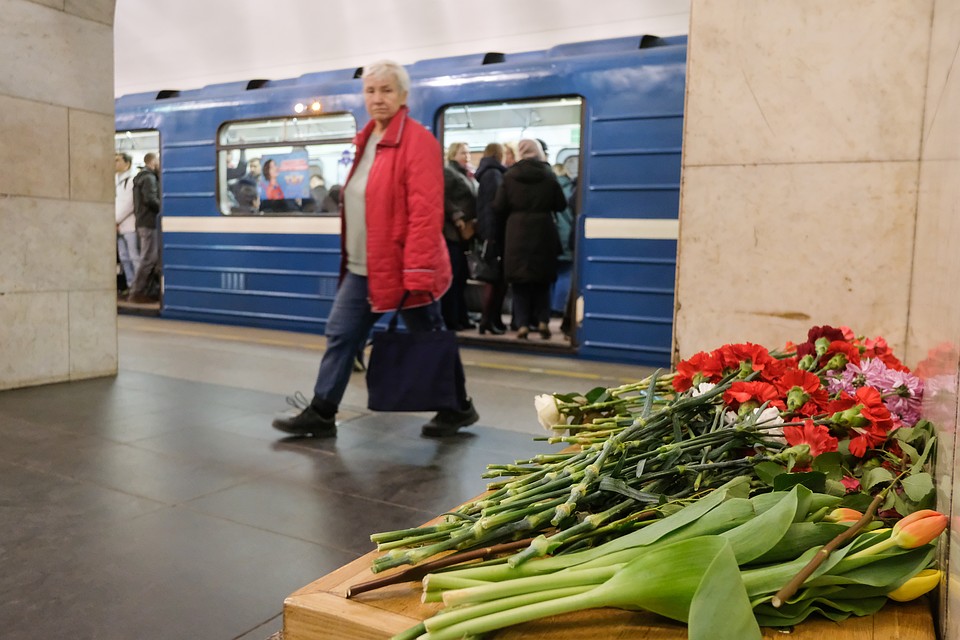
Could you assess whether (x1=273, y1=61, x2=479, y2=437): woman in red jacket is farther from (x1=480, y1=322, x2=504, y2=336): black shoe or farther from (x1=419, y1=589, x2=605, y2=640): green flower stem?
(x1=480, y1=322, x2=504, y2=336): black shoe

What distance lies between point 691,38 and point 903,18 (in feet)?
1.96

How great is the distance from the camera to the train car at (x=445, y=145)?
21.7 feet

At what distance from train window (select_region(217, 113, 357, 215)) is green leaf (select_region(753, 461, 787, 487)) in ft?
24.3

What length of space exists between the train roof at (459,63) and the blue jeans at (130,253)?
2.09 metres

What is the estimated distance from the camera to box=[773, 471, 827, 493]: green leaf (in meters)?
1.19

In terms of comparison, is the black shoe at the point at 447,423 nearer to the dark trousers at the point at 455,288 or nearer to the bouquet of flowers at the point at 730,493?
the bouquet of flowers at the point at 730,493

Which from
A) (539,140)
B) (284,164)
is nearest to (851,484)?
(284,164)

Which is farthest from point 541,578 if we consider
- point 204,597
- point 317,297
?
point 317,297

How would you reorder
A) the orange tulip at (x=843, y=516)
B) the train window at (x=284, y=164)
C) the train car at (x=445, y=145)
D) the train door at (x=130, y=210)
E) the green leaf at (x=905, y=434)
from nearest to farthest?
the orange tulip at (x=843, y=516), the green leaf at (x=905, y=434), the train car at (x=445, y=145), the train window at (x=284, y=164), the train door at (x=130, y=210)

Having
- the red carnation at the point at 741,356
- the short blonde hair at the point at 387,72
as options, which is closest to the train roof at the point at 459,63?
the short blonde hair at the point at 387,72

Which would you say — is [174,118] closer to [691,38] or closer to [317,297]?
[317,297]

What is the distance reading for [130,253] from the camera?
1159cm

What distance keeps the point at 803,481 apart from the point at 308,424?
3337 mm

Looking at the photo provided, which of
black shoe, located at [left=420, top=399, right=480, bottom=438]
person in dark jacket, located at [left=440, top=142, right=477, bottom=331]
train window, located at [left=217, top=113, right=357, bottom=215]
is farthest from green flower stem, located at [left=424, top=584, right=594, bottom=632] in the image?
train window, located at [left=217, top=113, right=357, bottom=215]
